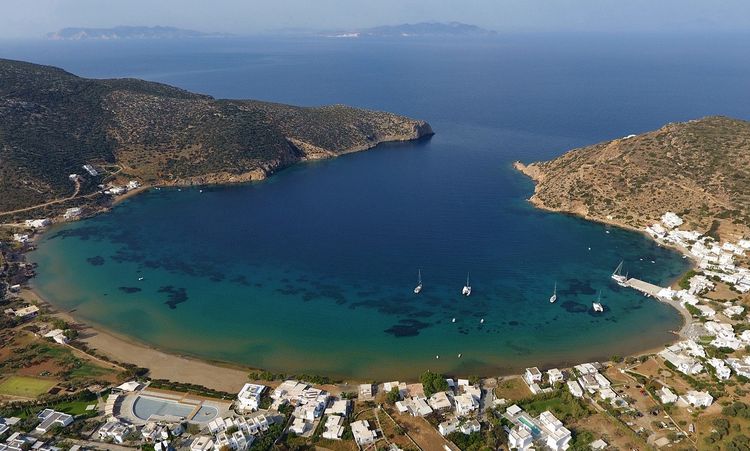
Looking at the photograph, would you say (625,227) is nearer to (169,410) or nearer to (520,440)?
Result: (520,440)

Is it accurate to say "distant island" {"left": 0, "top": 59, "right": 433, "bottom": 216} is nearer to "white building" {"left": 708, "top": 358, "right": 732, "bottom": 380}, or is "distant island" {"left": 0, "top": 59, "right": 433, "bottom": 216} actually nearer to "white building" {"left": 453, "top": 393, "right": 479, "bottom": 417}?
"white building" {"left": 453, "top": 393, "right": 479, "bottom": 417}

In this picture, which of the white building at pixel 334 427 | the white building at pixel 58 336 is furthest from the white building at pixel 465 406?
the white building at pixel 58 336

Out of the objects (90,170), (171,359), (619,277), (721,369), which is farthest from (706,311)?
(90,170)

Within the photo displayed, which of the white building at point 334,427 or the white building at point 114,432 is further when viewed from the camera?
the white building at point 334,427

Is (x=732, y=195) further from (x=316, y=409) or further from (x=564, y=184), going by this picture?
(x=316, y=409)

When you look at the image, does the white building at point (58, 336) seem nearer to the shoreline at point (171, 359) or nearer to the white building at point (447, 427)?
the shoreline at point (171, 359)
